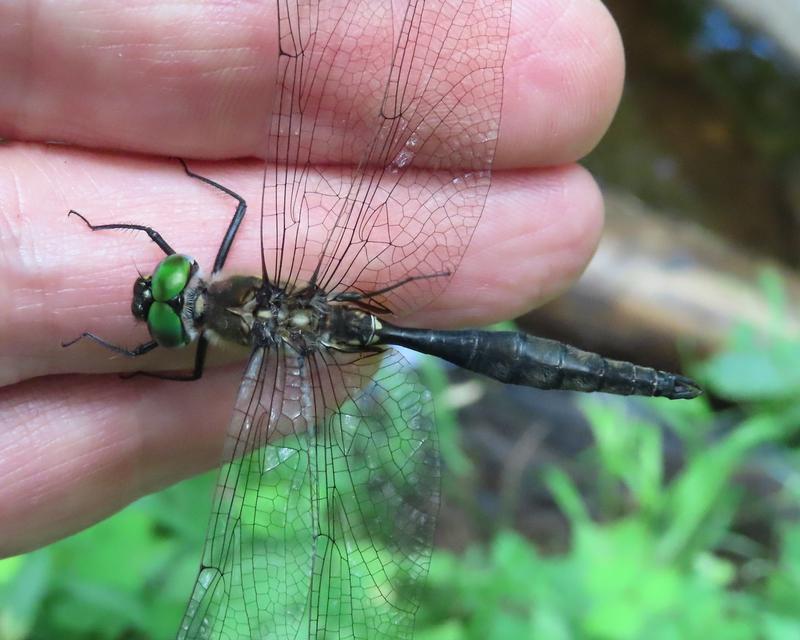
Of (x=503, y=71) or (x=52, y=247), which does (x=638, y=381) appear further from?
(x=52, y=247)

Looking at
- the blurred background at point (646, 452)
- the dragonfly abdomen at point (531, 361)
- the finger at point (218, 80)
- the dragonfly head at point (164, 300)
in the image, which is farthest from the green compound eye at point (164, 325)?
the blurred background at point (646, 452)

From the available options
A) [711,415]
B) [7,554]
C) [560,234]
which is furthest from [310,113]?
[711,415]

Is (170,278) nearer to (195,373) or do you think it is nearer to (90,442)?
(195,373)

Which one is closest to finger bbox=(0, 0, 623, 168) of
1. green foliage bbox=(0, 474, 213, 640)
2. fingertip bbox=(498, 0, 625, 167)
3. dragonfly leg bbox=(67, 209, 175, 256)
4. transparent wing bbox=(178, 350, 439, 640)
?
fingertip bbox=(498, 0, 625, 167)

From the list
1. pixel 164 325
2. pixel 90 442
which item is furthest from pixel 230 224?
pixel 90 442

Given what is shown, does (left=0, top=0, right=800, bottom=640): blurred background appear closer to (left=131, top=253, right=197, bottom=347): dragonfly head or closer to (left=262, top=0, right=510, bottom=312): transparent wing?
(left=131, top=253, right=197, bottom=347): dragonfly head
